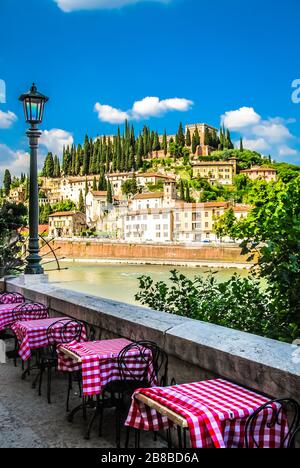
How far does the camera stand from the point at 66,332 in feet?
16.3

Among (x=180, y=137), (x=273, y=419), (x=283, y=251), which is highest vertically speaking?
(x=180, y=137)

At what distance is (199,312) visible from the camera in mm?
5617

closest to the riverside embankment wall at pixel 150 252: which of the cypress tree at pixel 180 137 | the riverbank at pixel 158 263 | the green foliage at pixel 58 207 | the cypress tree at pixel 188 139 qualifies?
the riverbank at pixel 158 263

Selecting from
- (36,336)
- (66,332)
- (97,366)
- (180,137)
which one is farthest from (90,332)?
(180,137)

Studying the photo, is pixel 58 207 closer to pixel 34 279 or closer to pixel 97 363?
pixel 34 279

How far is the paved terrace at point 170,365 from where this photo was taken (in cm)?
281

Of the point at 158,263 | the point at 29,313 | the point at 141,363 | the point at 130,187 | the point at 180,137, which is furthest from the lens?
the point at 180,137

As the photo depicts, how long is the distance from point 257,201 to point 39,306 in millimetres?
2945

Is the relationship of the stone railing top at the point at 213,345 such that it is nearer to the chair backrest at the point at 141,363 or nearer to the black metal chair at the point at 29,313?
the chair backrest at the point at 141,363

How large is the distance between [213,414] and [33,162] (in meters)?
6.63

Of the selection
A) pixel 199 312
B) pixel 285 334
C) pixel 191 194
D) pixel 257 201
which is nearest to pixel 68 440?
pixel 285 334

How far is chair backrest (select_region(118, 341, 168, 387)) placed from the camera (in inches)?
146

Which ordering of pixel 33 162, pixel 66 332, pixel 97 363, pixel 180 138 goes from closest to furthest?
1. pixel 97 363
2. pixel 66 332
3. pixel 33 162
4. pixel 180 138
